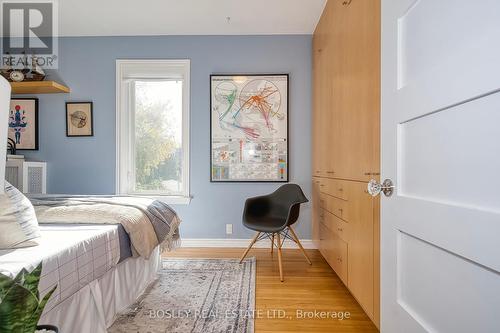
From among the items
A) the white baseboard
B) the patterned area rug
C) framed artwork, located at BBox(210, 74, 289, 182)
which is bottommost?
the patterned area rug

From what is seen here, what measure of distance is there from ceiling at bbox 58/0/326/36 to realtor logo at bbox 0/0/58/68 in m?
0.14

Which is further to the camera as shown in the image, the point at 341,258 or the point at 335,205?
the point at 335,205

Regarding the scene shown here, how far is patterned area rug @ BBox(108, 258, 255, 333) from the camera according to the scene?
1.65 m

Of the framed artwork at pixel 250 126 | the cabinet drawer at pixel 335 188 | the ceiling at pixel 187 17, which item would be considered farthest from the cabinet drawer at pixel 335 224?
the ceiling at pixel 187 17

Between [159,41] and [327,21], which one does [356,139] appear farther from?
[159,41]

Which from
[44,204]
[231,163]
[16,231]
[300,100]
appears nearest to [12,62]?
[44,204]

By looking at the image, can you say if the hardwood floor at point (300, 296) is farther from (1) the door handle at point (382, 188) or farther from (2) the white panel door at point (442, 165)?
(1) the door handle at point (382, 188)

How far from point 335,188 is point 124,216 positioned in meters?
1.64

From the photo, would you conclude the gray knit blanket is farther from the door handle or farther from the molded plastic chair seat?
the door handle

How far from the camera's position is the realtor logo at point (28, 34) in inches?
111

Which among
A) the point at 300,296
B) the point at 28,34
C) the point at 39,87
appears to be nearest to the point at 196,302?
the point at 300,296

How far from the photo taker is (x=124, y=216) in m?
1.76

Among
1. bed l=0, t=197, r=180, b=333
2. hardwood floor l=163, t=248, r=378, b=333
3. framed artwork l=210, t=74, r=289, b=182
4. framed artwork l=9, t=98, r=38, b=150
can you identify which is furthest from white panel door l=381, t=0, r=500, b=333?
framed artwork l=9, t=98, r=38, b=150

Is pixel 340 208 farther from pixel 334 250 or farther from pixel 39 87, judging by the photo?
pixel 39 87
